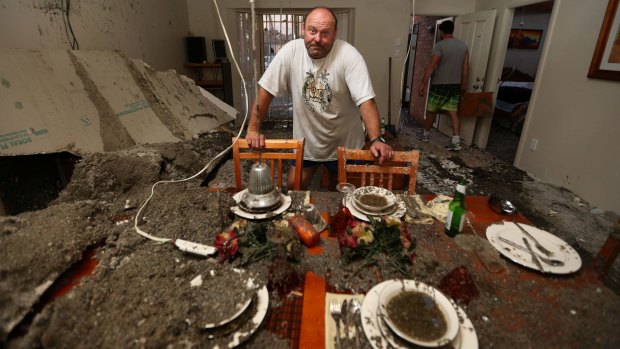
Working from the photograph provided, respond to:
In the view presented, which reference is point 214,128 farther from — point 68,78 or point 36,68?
point 36,68

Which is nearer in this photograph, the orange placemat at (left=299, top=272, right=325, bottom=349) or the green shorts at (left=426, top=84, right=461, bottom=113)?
the orange placemat at (left=299, top=272, right=325, bottom=349)

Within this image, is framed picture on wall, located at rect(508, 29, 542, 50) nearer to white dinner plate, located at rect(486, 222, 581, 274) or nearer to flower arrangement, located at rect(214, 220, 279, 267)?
white dinner plate, located at rect(486, 222, 581, 274)

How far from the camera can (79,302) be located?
0.78 m

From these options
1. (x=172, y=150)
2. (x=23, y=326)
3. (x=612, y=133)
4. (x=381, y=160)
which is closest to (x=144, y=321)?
(x=23, y=326)

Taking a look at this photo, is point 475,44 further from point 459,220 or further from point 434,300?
point 434,300

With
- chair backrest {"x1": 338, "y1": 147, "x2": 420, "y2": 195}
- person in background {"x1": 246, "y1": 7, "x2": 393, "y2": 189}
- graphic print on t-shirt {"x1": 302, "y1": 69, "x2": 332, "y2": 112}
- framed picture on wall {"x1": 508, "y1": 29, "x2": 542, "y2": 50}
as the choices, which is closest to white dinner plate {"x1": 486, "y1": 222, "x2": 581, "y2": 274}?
chair backrest {"x1": 338, "y1": 147, "x2": 420, "y2": 195}

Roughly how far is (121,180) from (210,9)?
4445mm

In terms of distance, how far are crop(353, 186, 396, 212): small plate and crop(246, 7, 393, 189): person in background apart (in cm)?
36

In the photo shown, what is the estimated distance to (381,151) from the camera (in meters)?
1.52

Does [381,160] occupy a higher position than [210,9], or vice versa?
[210,9]

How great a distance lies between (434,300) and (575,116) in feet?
11.0

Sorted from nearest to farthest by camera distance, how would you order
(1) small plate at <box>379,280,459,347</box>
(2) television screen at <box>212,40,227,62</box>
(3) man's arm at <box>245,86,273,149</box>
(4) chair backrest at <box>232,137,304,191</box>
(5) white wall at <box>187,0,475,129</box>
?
(1) small plate at <box>379,280,459,347</box> < (3) man's arm at <box>245,86,273,149</box> < (4) chair backrest at <box>232,137,304,191</box> < (5) white wall at <box>187,0,475,129</box> < (2) television screen at <box>212,40,227,62</box>

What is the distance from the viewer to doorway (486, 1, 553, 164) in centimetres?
526

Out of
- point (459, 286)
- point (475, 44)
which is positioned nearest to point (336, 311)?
point (459, 286)
